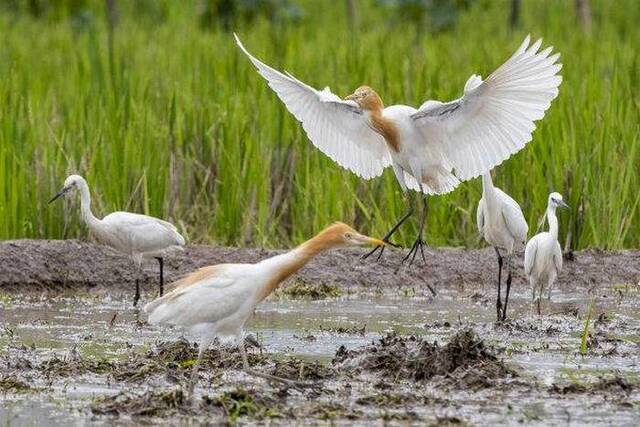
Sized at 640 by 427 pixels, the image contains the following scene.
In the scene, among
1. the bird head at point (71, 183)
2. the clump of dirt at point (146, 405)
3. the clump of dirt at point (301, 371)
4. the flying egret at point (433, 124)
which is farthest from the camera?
the bird head at point (71, 183)

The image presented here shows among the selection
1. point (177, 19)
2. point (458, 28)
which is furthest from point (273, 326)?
point (177, 19)

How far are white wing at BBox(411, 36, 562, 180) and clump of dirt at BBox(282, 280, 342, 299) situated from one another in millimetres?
1669

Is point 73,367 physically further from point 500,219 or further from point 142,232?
point 500,219

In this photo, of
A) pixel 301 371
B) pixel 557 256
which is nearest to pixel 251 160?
pixel 557 256

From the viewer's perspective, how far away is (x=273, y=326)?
28.0ft

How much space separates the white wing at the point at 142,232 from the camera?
9.34m

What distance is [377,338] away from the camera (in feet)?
26.5

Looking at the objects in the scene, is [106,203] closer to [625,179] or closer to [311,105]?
[311,105]

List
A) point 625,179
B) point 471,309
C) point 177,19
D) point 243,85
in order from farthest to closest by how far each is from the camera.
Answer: point 177,19 → point 243,85 → point 625,179 → point 471,309

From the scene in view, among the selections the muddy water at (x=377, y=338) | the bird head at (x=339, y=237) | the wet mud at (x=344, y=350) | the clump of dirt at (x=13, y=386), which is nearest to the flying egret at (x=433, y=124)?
the muddy water at (x=377, y=338)

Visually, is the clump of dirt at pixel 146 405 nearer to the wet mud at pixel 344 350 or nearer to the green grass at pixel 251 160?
the wet mud at pixel 344 350

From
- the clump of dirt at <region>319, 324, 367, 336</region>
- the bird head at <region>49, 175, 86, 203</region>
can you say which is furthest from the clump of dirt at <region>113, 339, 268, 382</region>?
the bird head at <region>49, 175, 86, 203</region>

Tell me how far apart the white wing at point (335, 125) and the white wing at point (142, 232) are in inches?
50.1

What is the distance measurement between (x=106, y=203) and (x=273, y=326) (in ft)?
9.40
